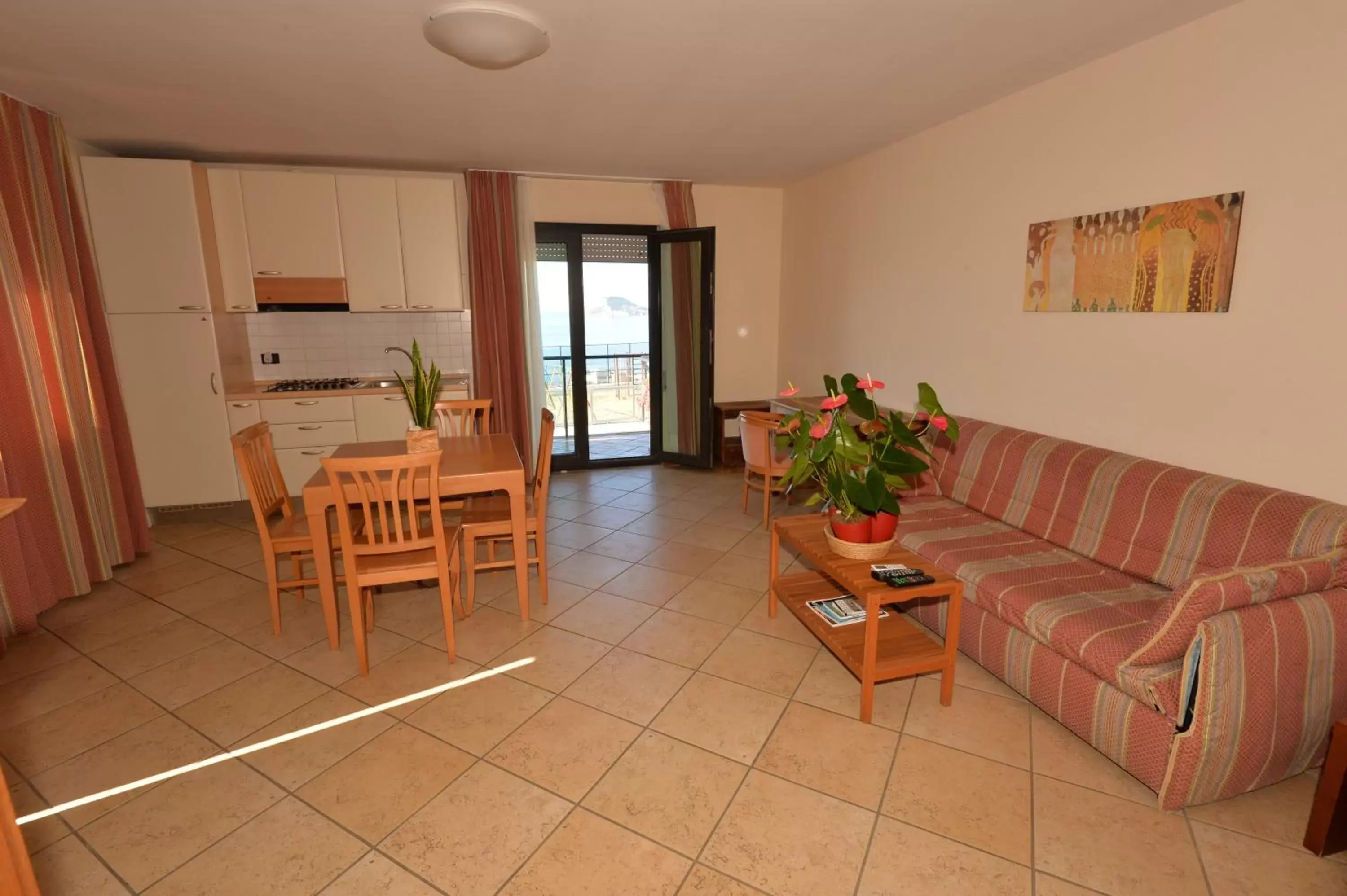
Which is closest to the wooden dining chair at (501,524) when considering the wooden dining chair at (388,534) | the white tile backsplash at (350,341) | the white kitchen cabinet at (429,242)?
the wooden dining chair at (388,534)

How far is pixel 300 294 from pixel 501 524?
2.80 metres

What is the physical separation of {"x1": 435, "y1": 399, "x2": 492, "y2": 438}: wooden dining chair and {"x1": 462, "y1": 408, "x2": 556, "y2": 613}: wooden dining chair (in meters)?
0.62

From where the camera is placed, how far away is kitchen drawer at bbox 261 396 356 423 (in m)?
4.33

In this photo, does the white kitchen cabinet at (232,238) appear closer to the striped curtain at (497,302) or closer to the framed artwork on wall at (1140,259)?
the striped curtain at (497,302)

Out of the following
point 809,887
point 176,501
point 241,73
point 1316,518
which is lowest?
point 809,887

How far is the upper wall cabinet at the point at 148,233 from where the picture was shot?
3.80m

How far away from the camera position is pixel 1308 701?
1.77 metres

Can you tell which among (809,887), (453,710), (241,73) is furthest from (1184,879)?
(241,73)

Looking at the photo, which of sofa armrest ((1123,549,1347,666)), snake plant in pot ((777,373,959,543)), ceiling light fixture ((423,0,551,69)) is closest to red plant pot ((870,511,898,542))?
snake plant in pot ((777,373,959,543))

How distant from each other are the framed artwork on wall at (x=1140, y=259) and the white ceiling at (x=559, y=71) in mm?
686

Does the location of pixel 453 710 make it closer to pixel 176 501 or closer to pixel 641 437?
pixel 176 501

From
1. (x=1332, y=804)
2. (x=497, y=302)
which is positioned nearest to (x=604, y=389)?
(x=497, y=302)

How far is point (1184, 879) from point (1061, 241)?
2505mm

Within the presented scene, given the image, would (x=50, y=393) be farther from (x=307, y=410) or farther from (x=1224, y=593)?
(x=1224, y=593)
